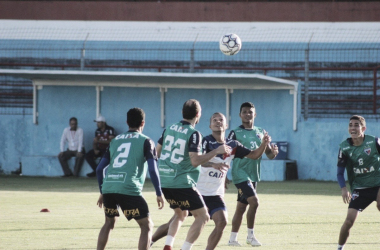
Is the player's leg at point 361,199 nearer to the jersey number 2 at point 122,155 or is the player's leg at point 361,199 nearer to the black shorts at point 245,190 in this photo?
the black shorts at point 245,190

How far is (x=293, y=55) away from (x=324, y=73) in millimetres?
1394

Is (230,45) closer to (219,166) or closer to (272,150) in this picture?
(272,150)

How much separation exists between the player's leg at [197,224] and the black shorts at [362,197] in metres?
1.84

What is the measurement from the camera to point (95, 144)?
21.6 m

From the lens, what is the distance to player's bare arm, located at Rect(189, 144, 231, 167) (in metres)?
7.23

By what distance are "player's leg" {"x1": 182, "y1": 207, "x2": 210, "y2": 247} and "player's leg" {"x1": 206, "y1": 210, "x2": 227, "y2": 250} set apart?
153 millimetres

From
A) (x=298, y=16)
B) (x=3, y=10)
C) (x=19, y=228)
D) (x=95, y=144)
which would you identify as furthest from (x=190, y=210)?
(x=3, y=10)

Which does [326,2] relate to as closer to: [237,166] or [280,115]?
[280,115]

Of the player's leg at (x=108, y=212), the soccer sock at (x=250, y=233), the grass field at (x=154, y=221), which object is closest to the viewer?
the player's leg at (x=108, y=212)

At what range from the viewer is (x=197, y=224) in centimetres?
745

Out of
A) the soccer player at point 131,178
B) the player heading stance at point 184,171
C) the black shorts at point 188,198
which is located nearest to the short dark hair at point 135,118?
the soccer player at point 131,178

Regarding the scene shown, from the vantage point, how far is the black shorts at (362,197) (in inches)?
321

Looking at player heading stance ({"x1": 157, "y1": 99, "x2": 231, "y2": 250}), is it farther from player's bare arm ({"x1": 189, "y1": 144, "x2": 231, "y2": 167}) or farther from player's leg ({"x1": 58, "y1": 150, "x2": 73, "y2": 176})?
player's leg ({"x1": 58, "y1": 150, "x2": 73, "y2": 176})

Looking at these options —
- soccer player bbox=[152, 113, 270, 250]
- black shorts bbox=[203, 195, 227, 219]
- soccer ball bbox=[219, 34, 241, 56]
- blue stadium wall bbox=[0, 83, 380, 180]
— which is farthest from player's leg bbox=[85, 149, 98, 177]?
black shorts bbox=[203, 195, 227, 219]
